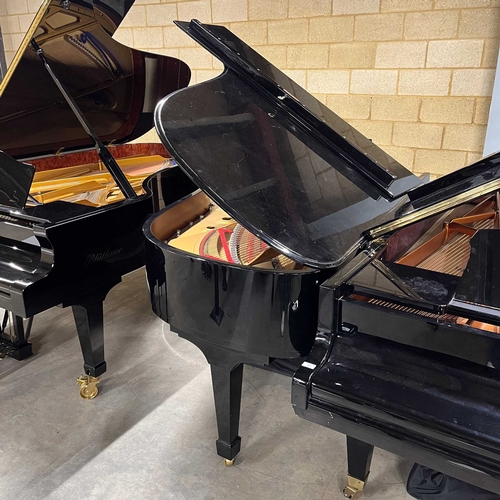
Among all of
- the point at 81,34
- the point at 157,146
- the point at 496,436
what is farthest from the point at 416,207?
the point at 157,146

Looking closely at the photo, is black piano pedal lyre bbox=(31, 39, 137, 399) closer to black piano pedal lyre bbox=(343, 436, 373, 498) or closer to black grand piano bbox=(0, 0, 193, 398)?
black grand piano bbox=(0, 0, 193, 398)

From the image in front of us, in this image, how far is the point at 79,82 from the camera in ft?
9.56

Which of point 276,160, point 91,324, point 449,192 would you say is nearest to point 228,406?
point 91,324

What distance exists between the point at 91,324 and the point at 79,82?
1.48 meters

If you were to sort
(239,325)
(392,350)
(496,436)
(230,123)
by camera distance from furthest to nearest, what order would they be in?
(230,123), (239,325), (392,350), (496,436)

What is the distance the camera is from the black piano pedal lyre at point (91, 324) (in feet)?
8.11

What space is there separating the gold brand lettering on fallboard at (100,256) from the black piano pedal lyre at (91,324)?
159mm

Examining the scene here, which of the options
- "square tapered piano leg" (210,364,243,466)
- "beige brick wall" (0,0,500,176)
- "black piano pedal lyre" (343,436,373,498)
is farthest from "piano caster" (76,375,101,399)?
"beige brick wall" (0,0,500,176)

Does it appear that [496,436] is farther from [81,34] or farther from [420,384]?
[81,34]

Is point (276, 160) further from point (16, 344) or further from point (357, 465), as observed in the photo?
point (16, 344)

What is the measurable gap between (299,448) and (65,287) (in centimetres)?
133

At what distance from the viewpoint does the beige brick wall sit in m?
3.72

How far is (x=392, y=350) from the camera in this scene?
138 centimetres

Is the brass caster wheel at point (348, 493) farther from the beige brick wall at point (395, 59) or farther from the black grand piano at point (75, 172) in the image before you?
the beige brick wall at point (395, 59)
